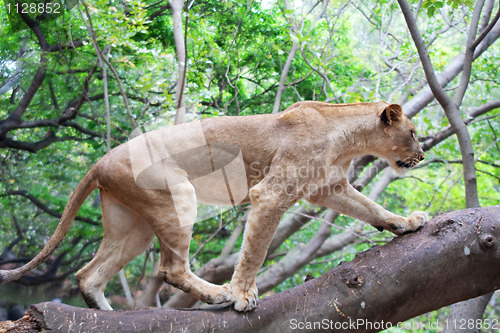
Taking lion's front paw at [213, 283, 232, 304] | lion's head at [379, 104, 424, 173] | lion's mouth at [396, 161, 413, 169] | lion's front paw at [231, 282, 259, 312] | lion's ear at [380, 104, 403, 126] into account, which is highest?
lion's ear at [380, 104, 403, 126]

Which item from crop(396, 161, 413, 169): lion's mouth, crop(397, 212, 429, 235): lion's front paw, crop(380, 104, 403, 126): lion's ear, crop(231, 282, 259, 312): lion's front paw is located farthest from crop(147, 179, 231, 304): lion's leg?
crop(396, 161, 413, 169): lion's mouth

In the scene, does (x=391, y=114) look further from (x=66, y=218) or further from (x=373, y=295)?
(x=66, y=218)

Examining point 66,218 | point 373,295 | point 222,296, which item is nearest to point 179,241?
point 222,296

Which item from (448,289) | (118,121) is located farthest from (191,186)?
(118,121)

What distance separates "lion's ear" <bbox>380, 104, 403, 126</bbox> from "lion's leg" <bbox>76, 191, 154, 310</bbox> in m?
2.38

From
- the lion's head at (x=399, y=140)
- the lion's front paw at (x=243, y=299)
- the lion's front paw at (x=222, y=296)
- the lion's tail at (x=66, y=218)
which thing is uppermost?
the lion's head at (x=399, y=140)

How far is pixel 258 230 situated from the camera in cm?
353

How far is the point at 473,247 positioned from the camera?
321 cm

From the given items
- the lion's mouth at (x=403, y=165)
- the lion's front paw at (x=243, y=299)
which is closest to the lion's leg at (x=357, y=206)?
the lion's mouth at (x=403, y=165)

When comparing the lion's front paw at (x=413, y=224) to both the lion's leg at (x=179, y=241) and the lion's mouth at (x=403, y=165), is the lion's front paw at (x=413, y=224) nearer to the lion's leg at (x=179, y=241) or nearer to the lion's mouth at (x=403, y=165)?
the lion's mouth at (x=403, y=165)

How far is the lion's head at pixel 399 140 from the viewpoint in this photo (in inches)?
160

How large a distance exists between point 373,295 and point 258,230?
98cm

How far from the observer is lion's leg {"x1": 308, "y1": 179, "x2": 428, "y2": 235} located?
3.86 metres

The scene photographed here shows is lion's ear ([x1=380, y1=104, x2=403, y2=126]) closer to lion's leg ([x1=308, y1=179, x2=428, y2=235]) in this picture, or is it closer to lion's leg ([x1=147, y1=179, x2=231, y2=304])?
lion's leg ([x1=308, y1=179, x2=428, y2=235])
